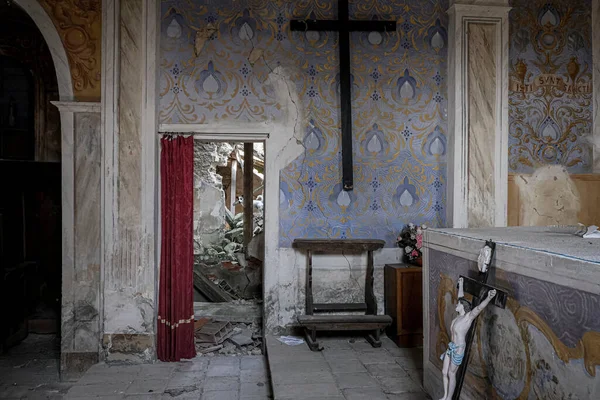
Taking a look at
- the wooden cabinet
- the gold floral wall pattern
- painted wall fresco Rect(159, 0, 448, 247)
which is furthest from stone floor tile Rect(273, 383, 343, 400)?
the gold floral wall pattern

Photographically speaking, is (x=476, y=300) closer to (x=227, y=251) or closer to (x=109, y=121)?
(x=109, y=121)

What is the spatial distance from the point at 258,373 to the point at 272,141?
2.30 metres

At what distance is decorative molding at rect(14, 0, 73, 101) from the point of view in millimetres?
4465

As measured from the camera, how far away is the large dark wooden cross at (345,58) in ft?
15.5

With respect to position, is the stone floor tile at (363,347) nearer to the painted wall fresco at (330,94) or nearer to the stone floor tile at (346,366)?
the stone floor tile at (346,366)

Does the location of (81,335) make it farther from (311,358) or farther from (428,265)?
(428,265)

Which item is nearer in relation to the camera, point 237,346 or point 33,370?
point 33,370

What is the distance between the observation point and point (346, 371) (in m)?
3.94

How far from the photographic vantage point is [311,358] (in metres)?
4.22

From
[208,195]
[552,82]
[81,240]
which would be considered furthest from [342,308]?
[208,195]

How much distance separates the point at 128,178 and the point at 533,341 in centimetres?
377

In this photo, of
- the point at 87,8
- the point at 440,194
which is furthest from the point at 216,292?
the point at 87,8

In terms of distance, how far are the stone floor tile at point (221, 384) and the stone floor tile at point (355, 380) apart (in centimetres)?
93

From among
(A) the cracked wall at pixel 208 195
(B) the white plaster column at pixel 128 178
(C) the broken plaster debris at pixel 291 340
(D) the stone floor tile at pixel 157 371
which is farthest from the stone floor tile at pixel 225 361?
(A) the cracked wall at pixel 208 195
